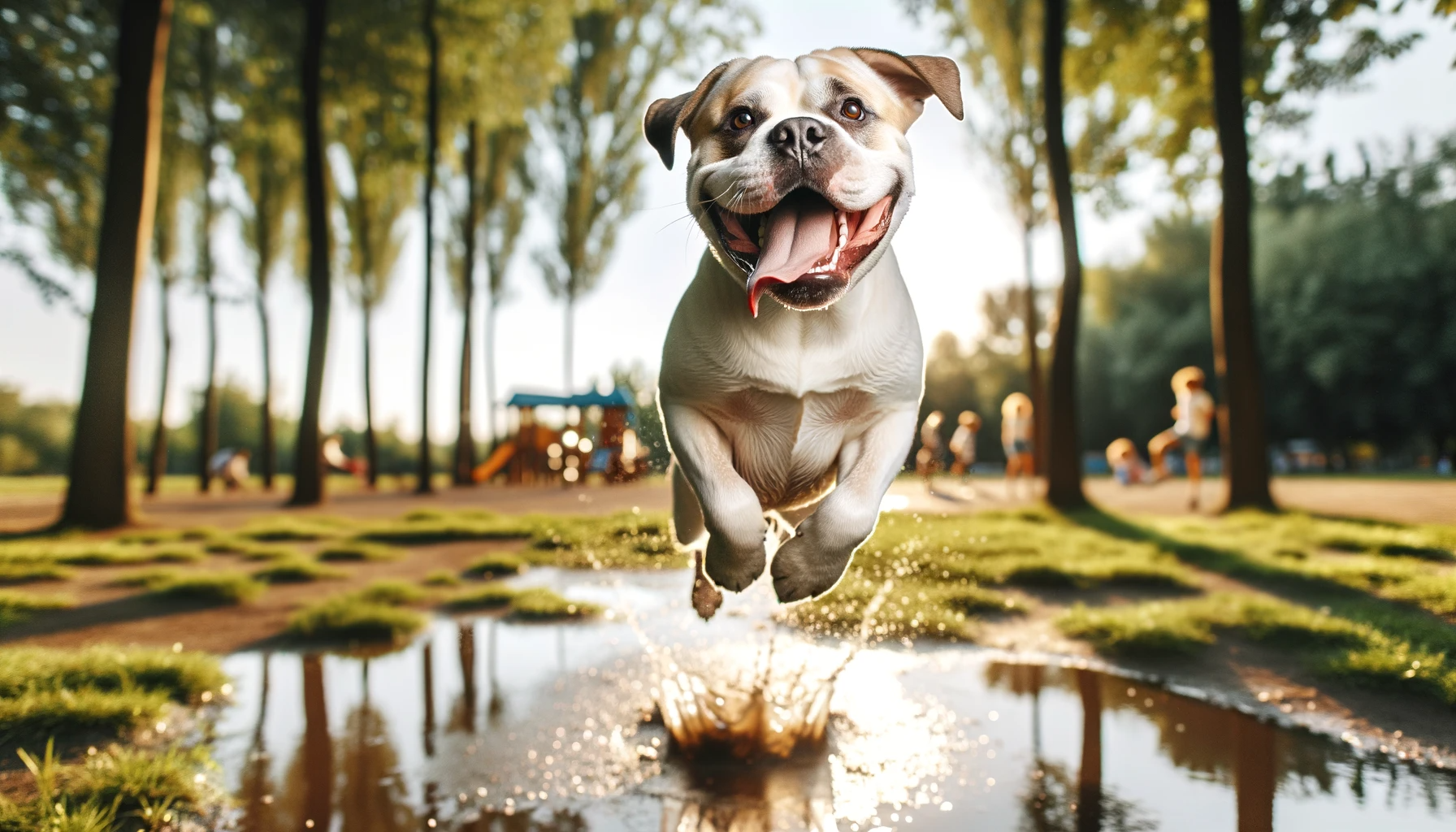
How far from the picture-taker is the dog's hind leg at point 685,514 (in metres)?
3.02

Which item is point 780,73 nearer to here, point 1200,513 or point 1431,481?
point 1200,513

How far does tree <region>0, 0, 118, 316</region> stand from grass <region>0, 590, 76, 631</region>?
612cm

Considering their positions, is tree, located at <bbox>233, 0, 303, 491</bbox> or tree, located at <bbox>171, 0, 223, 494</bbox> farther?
tree, located at <bbox>171, 0, 223, 494</bbox>

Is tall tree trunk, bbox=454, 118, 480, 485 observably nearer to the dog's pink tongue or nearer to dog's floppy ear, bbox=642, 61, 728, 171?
dog's floppy ear, bbox=642, 61, 728, 171

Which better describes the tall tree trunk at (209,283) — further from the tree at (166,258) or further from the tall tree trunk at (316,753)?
the tall tree trunk at (316,753)

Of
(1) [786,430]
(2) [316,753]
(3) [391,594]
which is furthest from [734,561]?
(3) [391,594]

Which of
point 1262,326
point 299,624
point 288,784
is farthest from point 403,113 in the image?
point 1262,326

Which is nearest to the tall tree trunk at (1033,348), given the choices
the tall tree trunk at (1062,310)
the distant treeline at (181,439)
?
the tall tree trunk at (1062,310)

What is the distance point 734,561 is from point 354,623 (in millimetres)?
Result: 5075

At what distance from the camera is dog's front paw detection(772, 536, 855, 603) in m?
1.98

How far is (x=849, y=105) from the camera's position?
2.15 m

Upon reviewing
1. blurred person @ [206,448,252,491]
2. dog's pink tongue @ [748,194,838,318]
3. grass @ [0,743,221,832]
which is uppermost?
dog's pink tongue @ [748,194,838,318]

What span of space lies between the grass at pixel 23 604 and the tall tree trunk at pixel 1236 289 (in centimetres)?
1239

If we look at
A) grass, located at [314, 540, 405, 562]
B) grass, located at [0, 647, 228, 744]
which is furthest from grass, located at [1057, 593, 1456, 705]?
grass, located at [314, 540, 405, 562]
